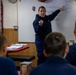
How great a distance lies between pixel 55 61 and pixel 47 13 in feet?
12.4

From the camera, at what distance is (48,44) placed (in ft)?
4.42

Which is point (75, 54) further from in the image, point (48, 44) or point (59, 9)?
point (59, 9)

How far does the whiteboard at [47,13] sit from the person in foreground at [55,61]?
3.62 meters

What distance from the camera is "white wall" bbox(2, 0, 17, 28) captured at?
5242mm

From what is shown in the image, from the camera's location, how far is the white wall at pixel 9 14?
5.24m

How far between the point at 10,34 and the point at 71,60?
341 centimetres

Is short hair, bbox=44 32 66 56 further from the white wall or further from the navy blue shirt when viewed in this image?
the white wall

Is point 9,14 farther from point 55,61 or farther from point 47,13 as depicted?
point 55,61

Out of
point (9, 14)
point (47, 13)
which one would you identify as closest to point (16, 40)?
point (9, 14)

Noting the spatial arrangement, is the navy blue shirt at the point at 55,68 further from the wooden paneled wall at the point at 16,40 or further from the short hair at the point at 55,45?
the wooden paneled wall at the point at 16,40

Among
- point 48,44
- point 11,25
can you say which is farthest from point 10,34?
point 48,44

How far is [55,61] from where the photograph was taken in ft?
4.30

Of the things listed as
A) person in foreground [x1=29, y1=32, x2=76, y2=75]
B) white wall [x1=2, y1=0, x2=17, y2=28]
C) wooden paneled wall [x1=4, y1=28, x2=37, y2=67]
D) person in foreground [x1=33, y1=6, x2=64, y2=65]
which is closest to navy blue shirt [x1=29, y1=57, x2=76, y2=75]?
person in foreground [x1=29, y1=32, x2=76, y2=75]

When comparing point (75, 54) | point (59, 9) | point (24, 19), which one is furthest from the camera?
point (24, 19)
